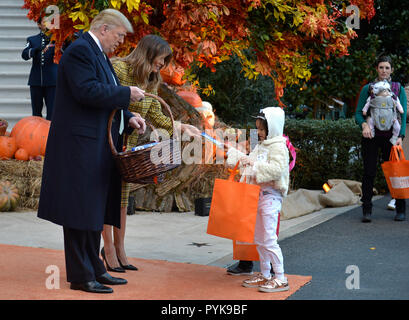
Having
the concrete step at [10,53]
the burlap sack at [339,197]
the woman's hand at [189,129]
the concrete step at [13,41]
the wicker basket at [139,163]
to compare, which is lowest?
the burlap sack at [339,197]

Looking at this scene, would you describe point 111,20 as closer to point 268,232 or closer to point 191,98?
point 268,232

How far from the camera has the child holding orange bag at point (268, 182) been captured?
4.69 metres

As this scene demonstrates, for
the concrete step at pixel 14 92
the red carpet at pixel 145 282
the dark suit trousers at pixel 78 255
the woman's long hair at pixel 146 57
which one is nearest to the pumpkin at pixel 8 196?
the red carpet at pixel 145 282

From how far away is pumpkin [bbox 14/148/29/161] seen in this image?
8.64 metres

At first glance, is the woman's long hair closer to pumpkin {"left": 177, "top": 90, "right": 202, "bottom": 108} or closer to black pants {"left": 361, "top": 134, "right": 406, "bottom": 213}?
black pants {"left": 361, "top": 134, "right": 406, "bottom": 213}

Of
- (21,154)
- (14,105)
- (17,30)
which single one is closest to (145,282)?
(21,154)

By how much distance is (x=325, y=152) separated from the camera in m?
10.0

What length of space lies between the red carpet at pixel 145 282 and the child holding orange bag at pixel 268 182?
0.41 feet

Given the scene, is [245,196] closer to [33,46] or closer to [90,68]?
[90,68]

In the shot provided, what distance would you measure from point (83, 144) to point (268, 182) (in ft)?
4.43

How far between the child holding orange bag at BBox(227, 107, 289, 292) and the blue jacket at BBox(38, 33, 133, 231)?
3.33 feet

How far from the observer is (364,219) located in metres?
7.68

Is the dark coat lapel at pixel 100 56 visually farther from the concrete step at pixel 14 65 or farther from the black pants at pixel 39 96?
the concrete step at pixel 14 65

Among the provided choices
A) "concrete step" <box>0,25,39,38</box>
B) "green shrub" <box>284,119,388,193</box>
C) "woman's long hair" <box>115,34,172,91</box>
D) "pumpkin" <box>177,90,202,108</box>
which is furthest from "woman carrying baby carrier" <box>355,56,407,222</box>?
"concrete step" <box>0,25,39,38</box>
